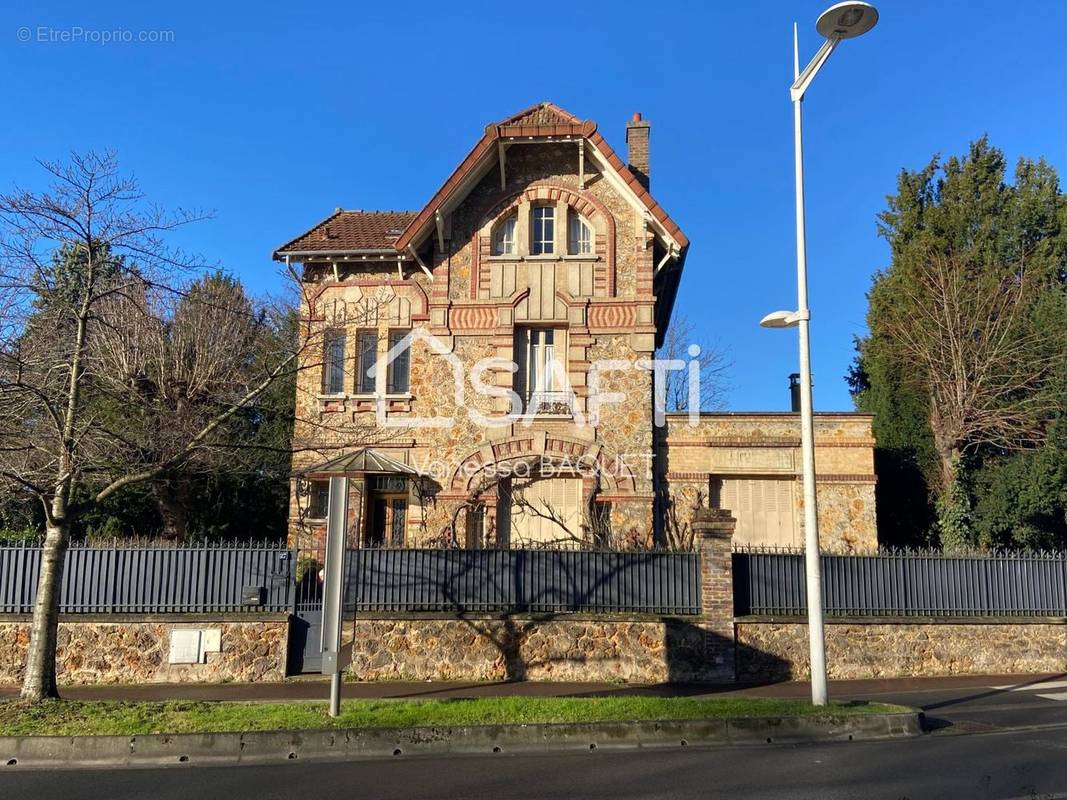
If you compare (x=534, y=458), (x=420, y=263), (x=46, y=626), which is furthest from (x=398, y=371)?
(x=46, y=626)

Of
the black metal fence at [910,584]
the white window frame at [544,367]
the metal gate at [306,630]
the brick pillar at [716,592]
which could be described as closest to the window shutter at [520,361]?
the white window frame at [544,367]

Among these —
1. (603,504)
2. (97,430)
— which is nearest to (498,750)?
(97,430)

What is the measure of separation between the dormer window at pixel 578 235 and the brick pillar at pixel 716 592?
24.4ft

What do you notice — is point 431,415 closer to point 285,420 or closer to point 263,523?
point 285,420

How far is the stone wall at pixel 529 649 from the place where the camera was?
1304cm

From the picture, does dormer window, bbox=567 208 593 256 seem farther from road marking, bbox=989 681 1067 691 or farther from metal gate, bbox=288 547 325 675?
road marking, bbox=989 681 1067 691

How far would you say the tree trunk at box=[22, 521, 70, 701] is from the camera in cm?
964

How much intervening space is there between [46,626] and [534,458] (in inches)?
398

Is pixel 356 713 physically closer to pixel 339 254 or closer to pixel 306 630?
pixel 306 630

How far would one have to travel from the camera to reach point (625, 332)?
1812 cm

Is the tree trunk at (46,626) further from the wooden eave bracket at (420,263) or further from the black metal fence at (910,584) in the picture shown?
the wooden eave bracket at (420,263)

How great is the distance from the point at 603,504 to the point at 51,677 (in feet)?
35.2

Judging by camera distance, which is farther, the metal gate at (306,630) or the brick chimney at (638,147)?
the brick chimney at (638,147)

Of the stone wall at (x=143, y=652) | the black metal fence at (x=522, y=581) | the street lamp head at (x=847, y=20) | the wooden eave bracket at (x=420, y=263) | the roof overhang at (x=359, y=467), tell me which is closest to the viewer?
the street lamp head at (x=847, y=20)
